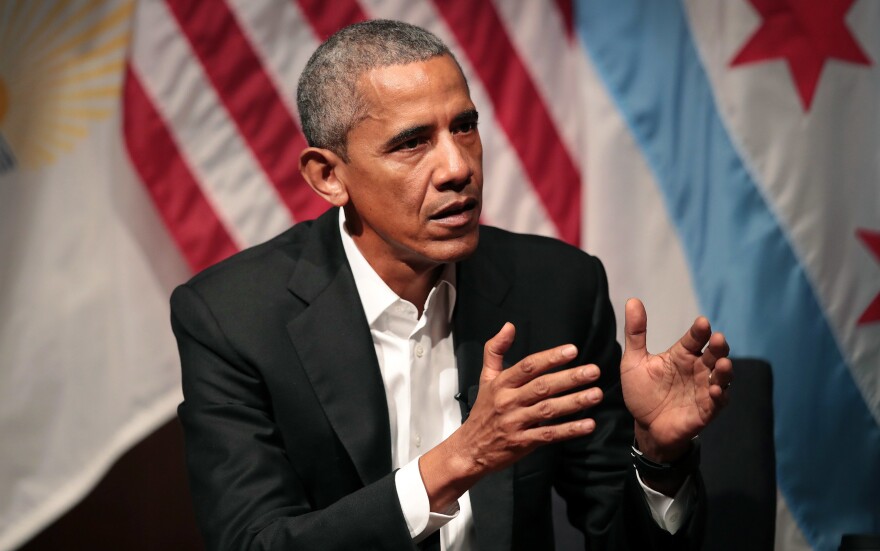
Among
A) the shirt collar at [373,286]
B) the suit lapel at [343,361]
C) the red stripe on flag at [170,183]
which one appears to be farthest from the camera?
the red stripe on flag at [170,183]

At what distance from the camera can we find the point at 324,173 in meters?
1.91

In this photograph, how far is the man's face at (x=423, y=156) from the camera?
5.69 feet

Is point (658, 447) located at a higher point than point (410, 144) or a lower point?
lower

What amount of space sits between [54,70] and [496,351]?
1.65 metres

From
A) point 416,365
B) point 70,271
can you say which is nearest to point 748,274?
point 416,365

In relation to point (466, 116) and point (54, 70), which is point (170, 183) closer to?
point (54, 70)

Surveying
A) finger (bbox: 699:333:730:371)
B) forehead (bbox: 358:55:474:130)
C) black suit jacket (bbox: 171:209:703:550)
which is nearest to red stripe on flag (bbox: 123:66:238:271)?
black suit jacket (bbox: 171:209:703:550)

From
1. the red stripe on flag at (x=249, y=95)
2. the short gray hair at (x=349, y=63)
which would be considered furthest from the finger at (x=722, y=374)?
the red stripe on flag at (x=249, y=95)

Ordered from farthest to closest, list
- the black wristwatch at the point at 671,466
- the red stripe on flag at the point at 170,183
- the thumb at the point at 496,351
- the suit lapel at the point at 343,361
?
the red stripe on flag at the point at 170,183 < the suit lapel at the point at 343,361 < the black wristwatch at the point at 671,466 < the thumb at the point at 496,351

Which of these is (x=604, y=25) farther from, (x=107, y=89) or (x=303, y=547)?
(x=303, y=547)

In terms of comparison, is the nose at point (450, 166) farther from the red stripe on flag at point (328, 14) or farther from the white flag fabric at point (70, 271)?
the white flag fabric at point (70, 271)

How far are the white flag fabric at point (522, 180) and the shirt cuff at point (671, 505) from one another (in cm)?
117

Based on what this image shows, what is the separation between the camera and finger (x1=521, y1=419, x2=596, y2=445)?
1.33 metres

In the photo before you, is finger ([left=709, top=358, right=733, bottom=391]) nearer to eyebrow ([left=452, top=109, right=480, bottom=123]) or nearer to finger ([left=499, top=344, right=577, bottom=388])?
finger ([left=499, top=344, right=577, bottom=388])
